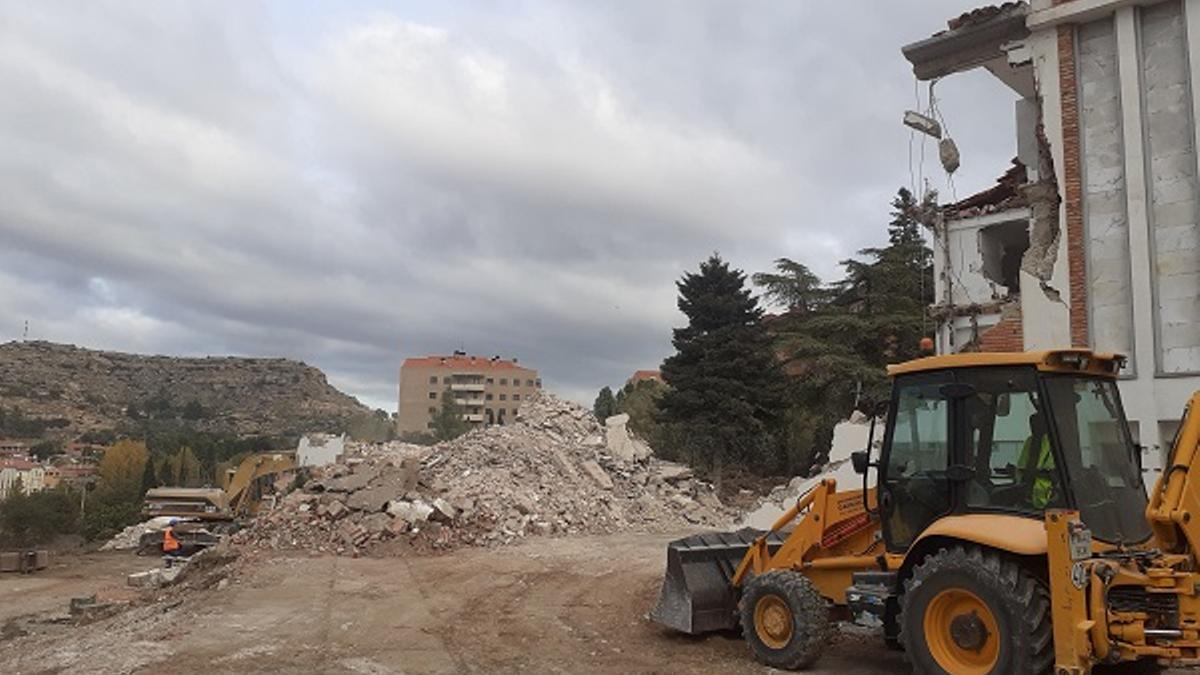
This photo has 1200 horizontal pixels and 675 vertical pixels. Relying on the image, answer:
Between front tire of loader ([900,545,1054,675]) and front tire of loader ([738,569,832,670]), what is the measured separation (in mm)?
960

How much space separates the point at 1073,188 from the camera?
11.3 meters

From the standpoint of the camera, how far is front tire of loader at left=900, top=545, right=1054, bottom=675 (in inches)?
221

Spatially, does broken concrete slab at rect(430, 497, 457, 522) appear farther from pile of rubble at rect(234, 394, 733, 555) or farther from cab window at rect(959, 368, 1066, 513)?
cab window at rect(959, 368, 1066, 513)

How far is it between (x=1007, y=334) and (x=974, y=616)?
7519 millimetres

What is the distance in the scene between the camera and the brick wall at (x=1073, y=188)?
11117 millimetres

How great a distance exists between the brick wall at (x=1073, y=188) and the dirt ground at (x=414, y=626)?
211 inches

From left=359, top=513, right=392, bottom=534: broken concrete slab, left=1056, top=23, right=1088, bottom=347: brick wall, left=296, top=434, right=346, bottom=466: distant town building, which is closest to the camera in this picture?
A: left=1056, top=23, right=1088, bottom=347: brick wall

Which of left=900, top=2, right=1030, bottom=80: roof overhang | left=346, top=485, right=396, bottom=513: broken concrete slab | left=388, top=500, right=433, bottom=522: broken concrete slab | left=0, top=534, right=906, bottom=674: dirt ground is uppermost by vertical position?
left=900, top=2, right=1030, bottom=80: roof overhang

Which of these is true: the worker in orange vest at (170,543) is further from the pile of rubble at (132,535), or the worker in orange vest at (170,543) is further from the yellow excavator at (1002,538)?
the yellow excavator at (1002,538)

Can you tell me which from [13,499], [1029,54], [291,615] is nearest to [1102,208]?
[1029,54]

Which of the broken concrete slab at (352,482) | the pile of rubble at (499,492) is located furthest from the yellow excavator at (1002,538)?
the broken concrete slab at (352,482)

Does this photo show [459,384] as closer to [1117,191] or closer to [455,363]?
[455,363]

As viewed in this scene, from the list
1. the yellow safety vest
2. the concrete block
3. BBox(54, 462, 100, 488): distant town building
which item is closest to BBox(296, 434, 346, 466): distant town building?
the concrete block

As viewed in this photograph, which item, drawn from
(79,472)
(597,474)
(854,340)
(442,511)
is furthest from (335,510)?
(79,472)
